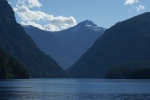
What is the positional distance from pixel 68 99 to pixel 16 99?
40.7ft

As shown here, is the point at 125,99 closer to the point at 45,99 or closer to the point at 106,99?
the point at 106,99

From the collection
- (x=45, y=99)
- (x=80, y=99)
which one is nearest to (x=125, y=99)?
(x=80, y=99)

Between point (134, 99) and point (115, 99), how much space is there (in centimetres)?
473

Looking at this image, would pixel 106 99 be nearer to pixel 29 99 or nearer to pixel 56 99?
pixel 56 99

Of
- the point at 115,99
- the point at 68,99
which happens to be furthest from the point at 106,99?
the point at 68,99

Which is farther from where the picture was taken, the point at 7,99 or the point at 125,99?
the point at 125,99

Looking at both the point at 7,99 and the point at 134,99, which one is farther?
the point at 134,99

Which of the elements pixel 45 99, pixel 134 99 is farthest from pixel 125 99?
pixel 45 99

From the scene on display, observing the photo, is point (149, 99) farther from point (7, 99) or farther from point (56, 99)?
point (7, 99)

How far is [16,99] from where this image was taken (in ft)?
328

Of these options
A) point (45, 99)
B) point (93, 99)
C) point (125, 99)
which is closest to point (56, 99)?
point (45, 99)

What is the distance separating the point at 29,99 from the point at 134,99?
25758mm

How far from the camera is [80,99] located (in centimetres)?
10288

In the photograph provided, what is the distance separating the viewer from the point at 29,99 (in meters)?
100
